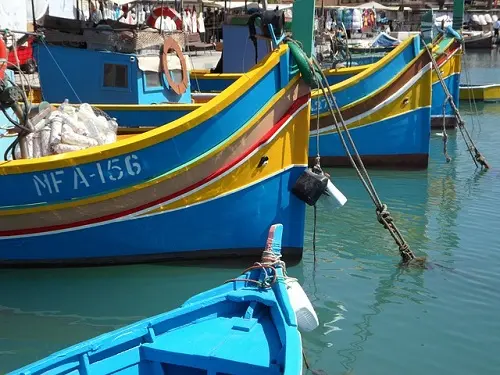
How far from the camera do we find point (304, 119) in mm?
7258

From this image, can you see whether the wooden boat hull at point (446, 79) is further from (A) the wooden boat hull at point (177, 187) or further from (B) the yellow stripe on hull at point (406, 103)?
(A) the wooden boat hull at point (177, 187)

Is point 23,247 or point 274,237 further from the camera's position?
point 23,247

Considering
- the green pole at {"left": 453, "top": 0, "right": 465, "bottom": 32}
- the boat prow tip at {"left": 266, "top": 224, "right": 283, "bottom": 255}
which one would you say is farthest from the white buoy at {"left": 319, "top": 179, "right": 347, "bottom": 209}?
the green pole at {"left": 453, "top": 0, "right": 465, "bottom": 32}

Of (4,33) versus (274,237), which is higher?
(4,33)

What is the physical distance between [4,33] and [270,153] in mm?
3433

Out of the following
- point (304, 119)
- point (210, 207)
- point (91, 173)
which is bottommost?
point (210, 207)

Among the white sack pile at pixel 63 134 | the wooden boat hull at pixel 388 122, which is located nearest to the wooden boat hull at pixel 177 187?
the white sack pile at pixel 63 134

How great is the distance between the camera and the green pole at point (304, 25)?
7242 mm

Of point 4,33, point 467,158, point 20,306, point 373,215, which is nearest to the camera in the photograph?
point 20,306

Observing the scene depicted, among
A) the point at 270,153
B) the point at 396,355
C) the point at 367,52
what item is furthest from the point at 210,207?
the point at 367,52

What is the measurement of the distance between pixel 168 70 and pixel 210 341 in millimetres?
7054

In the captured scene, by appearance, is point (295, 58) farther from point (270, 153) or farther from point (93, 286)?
point (93, 286)

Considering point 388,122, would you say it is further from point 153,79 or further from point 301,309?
point 301,309

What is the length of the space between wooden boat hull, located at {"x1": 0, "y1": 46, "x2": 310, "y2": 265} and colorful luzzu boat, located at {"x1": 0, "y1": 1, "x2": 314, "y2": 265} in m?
0.01
